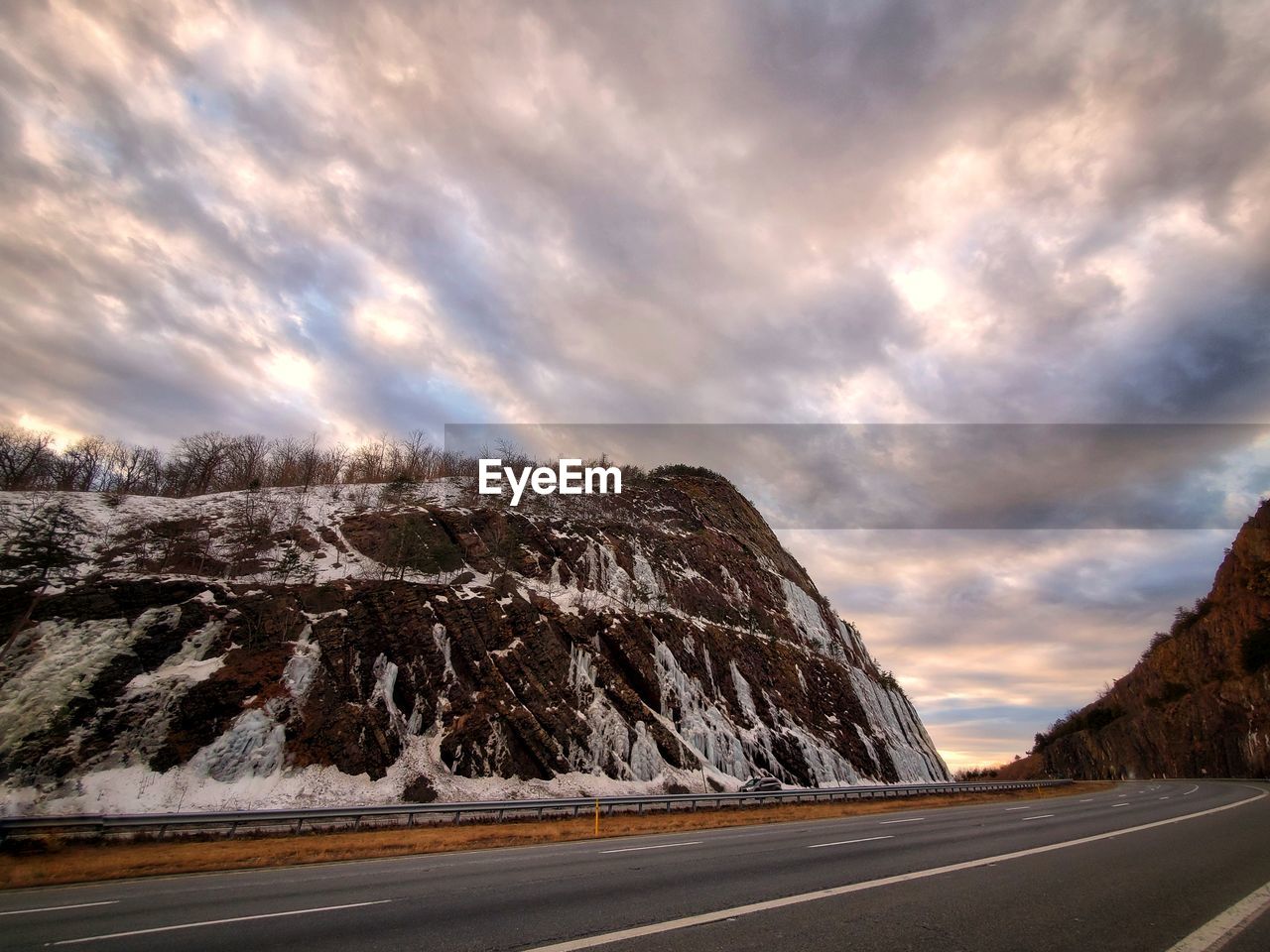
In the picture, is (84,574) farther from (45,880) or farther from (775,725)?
(775,725)

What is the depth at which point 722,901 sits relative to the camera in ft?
26.5

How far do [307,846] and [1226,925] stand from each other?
71.5 ft

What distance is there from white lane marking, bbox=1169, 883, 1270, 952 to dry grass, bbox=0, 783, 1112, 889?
56.2ft

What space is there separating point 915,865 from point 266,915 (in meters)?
10.3

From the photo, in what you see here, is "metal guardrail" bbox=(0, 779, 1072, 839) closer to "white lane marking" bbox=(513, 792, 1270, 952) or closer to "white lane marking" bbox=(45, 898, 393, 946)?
"white lane marking" bbox=(45, 898, 393, 946)

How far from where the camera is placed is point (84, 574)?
36188 millimetres

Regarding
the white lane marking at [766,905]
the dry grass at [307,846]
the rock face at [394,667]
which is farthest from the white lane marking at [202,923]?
the rock face at [394,667]

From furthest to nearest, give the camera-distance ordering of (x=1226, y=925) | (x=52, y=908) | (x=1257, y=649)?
(x=1257, y=649) → (x=52, y=908) → (x=1226, y=925)

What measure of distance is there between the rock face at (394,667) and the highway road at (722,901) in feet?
55.9

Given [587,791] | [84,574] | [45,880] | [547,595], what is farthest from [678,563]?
[45,880]

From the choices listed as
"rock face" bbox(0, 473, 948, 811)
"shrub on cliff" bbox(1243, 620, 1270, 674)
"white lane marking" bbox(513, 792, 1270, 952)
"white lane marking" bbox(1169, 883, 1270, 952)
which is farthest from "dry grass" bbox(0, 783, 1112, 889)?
"shrub on cliff" bbox(1243, 620, 1270, 674)

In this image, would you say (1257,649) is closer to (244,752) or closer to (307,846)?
(307,846)

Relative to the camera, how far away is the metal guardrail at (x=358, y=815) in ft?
63.6

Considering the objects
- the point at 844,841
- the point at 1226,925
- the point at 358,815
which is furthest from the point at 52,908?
the point at 1226,925
